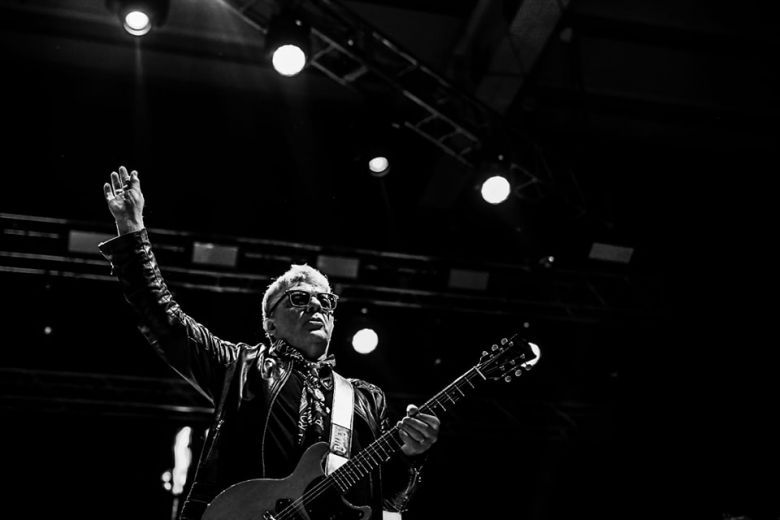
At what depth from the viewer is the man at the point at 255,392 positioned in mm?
3213

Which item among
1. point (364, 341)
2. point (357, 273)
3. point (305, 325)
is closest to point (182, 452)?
point (364, 341)

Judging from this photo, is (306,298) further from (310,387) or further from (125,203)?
(125,203)

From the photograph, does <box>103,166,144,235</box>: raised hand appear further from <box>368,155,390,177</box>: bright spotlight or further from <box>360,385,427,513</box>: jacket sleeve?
<box>368,155,390,177</box>: bright spotlight

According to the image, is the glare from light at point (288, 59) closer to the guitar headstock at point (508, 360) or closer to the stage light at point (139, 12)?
the stage light at point (139, 12)

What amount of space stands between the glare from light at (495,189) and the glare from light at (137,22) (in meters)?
2.82

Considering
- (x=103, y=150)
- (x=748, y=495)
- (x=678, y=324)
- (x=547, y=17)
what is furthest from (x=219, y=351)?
(x=748, y=495)

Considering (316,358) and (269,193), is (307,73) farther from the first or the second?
(316,358)

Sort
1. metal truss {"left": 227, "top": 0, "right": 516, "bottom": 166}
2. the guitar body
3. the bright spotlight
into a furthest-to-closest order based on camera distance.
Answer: the bright spotlight, metal truss {"left": 227, "top": 0, "right": 516, "bottom": 166}, the guitar body

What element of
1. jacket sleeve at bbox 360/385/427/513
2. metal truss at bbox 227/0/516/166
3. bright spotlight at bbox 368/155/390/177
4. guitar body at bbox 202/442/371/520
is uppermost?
metal truss at bbox 227/0/516/166

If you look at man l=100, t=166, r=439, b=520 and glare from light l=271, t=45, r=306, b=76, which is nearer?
man l=100, t=166, r=439, b=520

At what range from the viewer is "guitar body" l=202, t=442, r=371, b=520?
10.0 ft

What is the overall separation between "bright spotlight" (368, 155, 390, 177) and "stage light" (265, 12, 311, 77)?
139 cm

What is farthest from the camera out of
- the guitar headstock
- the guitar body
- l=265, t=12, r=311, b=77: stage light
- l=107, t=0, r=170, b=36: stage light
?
l=265, t=12, r=311, b=77: stage light

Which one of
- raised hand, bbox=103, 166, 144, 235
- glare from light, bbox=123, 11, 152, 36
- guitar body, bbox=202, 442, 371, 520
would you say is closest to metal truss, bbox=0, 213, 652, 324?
glare from light, bbox=123, 11, 152, 36
